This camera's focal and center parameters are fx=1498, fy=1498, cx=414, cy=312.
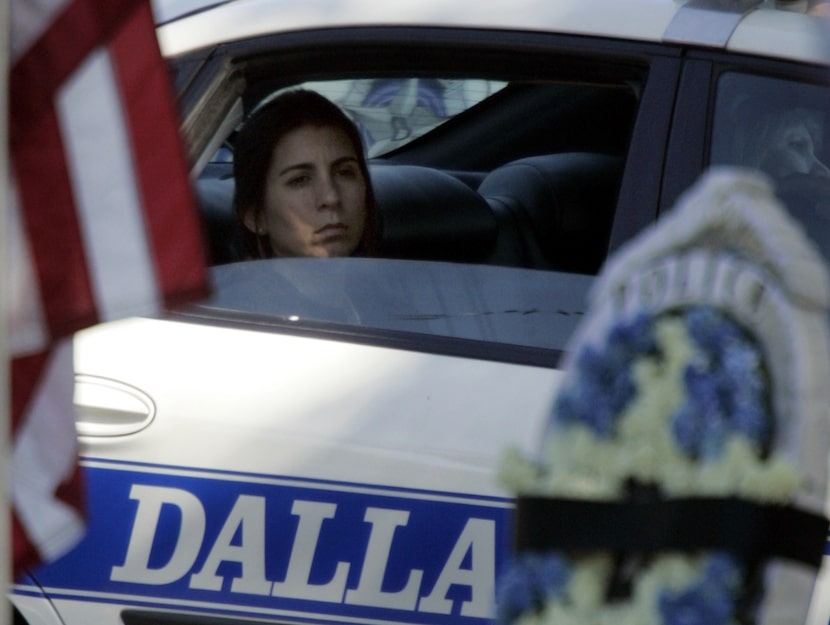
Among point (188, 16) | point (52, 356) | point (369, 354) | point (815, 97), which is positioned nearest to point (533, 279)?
point (369, 354)

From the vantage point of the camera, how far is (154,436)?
7.05 feet

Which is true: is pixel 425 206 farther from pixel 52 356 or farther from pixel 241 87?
pixel 52 356

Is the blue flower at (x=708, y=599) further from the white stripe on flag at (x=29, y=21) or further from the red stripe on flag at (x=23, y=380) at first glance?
the white stripe on flag at (x=29, y=21)

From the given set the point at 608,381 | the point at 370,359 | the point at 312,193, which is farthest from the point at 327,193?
the point at 608,381

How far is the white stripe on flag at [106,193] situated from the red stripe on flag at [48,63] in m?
0.02

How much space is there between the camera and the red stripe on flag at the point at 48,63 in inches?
59.0

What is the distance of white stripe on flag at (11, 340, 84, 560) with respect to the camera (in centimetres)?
154

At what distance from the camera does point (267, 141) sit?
2689mm

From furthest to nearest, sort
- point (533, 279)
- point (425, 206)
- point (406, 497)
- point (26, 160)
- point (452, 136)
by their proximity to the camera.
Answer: point (452, 136) → point (425, 206) → point (533, 279) → point (406, 497) → point (26, 160)

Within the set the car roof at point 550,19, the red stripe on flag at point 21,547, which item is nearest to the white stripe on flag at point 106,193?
the red stripe on flag at point 21,547

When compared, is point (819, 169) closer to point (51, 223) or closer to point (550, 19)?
point (550, 19)

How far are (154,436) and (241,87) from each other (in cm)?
62

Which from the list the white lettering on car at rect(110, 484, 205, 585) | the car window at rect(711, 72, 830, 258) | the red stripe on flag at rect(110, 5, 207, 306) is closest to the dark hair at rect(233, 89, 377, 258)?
the white lettering on car at rect(110, 484, 205, 585)

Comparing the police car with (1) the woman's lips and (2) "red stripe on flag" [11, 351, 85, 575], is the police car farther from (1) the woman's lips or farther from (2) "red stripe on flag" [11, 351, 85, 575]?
(2) "red stripe on flag" [11, 351, 85, 575]
